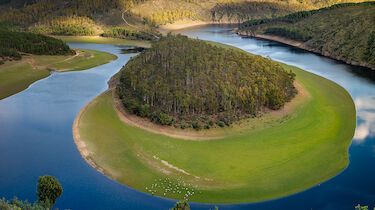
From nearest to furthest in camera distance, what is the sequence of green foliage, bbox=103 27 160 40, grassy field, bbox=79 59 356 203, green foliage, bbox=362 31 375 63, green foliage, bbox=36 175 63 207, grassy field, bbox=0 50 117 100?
1. green foliage, bbox=36 175 63 207
2. grassy field, bbox=79 59 356 203
3. grassy field, bbox=0 50 117 100
4. green foliage, bbox=362 31 375 63
5. green foliage, bbox=103 27 160 40

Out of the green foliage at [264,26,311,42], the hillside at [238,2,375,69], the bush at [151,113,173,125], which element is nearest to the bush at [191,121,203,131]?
the bush at [151,113,173,125]

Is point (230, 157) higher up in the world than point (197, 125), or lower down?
lower down

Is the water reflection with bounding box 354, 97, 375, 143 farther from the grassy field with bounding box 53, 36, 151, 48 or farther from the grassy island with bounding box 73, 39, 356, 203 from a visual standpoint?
the grassy field with bounding box 53, 36, 151, 48

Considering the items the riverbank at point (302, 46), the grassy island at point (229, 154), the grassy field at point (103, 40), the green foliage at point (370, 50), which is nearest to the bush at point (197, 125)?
the grassy island at point (229, 154)

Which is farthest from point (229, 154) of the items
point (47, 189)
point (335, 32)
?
point (335, 32)

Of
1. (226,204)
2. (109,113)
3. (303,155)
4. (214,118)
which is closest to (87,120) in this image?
(109,113)

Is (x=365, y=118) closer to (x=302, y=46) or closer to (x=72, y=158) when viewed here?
(x=72, y=158)

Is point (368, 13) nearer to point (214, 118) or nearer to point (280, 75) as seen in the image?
point (280, 75)
